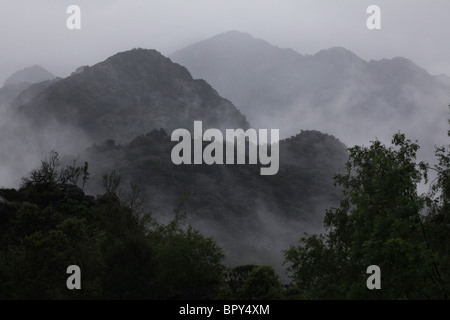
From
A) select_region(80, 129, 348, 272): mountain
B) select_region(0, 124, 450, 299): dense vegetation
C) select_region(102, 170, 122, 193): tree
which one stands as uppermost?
select_region(80, 129, 348, 272): mountain

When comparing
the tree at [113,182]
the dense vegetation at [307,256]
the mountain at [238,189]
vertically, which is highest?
the mountain at [238,189]

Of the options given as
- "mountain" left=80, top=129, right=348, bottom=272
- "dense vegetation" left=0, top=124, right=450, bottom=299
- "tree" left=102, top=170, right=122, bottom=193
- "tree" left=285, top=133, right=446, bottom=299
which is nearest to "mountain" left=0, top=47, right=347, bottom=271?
"mountain" left=80, top=129, right=348, bottom=272

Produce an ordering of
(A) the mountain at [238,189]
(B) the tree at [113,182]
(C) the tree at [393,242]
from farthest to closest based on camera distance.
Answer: (A) the mountain at [238,189] → (B) the tree at [113,182] → (C) the tree at [393,242]

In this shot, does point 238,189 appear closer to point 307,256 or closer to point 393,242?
point 307,256

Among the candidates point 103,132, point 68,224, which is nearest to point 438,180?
point 68,224

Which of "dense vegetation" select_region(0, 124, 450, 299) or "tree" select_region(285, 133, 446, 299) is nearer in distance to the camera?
"tree" select_region(285, 133, 446, 299)

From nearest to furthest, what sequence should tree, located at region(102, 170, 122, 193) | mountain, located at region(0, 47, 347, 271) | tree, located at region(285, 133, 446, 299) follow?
tree, located at region(285, 133, 446, 299), tree, located at region(102, 170, 122, 193), mountain, located at region(0, 47, 347, 271)

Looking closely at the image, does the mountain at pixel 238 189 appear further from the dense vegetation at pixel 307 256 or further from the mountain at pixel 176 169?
the dense vegetation at pixel 307 256

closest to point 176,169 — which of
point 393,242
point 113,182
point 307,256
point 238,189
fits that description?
point 238,189

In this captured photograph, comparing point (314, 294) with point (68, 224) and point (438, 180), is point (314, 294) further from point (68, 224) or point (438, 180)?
point (68, 224)

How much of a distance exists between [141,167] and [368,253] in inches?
4787

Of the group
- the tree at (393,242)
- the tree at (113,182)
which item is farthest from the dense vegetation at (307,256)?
the tree at (113,182)

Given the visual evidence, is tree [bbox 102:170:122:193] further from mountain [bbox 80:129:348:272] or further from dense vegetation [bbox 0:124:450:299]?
mountain [bbox 80:129:348:272]
